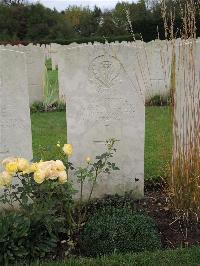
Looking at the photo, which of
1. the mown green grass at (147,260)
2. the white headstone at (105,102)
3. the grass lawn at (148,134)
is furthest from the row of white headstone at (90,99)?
the mown green grass at (147,260)

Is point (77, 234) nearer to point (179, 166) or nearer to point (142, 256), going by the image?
point (142, 256)

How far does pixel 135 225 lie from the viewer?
12.6 ft

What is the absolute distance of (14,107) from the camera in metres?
4.41

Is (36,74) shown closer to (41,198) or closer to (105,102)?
(105,102)

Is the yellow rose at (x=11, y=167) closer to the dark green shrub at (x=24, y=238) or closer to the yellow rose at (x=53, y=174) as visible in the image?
the yellow rose at (x=53, y=174)

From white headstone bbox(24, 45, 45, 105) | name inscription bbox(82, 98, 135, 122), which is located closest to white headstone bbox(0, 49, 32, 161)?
name inscription bbox(82, 98, 135, 122)

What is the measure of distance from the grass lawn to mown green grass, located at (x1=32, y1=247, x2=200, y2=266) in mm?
1465

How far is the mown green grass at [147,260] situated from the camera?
347 cm

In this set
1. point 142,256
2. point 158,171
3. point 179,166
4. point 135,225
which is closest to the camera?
point 142,256

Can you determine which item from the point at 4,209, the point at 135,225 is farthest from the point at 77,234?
the point at 4,209

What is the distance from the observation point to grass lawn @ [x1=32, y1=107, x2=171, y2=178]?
19.7ft

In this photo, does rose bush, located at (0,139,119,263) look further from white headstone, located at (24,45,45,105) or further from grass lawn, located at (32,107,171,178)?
white headstone, located at (24,45,45,105)

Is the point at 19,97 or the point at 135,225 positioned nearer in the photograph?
the point at 135,225

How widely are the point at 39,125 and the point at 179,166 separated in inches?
202
